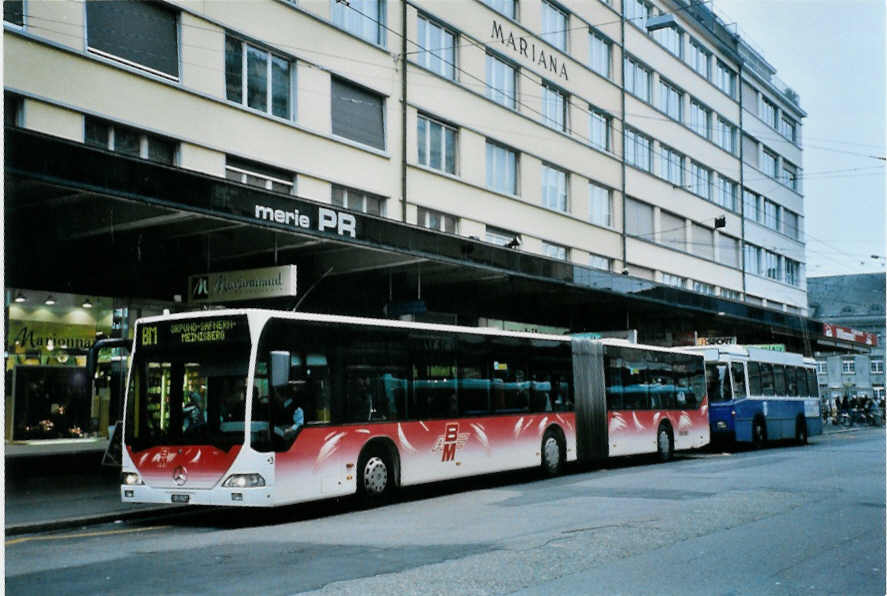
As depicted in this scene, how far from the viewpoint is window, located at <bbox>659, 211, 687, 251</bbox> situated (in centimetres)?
4324

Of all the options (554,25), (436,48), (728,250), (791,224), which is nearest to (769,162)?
(791,224)

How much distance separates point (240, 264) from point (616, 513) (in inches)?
453

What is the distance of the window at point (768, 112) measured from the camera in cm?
5741

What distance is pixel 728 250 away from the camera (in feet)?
166

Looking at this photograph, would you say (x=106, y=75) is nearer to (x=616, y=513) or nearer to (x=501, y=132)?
(x=616, y=513)

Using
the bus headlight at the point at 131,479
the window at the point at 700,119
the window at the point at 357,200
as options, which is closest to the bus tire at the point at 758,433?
the window at the point at 357,200

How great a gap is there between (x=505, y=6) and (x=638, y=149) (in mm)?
11584

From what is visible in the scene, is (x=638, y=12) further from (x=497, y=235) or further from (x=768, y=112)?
(x=768, y=112)

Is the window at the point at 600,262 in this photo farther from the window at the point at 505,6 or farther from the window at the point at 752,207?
the window at the point at 752,207

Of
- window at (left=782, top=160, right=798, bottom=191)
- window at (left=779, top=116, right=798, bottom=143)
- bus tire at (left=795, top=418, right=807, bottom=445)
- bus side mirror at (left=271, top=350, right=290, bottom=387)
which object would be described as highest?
window at (left=779, top=116, right=798, bottom=143)

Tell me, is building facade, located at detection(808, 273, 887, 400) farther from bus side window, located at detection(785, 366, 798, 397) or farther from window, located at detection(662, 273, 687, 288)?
bus side window, located at detection(785, 366, 798, 397)

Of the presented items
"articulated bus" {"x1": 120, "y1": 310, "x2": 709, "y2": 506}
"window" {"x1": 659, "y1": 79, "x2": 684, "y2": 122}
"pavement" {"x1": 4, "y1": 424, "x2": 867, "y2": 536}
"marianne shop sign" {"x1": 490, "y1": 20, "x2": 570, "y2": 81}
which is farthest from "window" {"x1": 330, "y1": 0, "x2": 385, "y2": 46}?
"window" {"x1": 659, "y1": 79, "x2": 684, "y2": 122}

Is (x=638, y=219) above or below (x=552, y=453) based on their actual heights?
above

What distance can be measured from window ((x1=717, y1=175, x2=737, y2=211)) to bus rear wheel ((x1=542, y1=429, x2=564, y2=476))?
32912 millimetres
